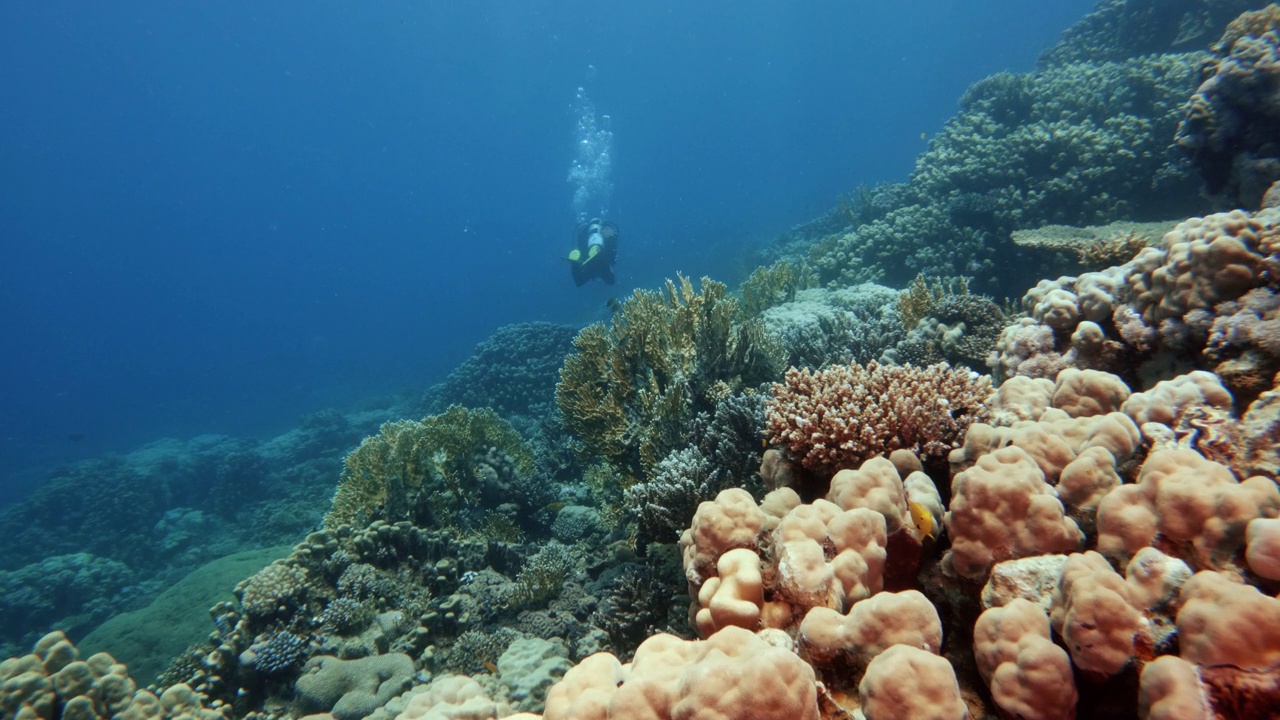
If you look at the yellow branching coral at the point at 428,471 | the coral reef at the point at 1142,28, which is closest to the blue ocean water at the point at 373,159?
the coral reef at the point at 1142,28

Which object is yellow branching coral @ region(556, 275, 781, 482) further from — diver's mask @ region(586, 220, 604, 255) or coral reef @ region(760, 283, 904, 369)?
diver's mask @ region(586, 220, 604, 255)

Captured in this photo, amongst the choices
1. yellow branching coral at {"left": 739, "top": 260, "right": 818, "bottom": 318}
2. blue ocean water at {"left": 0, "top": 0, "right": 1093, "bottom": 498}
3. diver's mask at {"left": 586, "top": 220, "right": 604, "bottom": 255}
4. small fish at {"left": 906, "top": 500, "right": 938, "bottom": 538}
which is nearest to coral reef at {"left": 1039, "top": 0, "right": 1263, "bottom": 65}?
yellow branching coral at {"left": 739, "top": 260, "right": 818, "bottom": 318}

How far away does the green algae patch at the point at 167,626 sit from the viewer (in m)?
8.38

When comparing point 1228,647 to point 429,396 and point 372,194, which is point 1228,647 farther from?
point 372,194

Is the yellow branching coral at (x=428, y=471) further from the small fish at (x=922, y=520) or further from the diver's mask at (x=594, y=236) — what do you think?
the diver's mask at (x=594, y=236)

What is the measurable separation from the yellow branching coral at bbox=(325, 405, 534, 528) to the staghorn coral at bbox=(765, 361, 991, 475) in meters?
5.63

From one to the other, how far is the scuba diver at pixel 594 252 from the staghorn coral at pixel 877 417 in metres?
16.4

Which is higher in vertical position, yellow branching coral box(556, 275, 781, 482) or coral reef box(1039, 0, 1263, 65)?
coral reef box(1039, 0, 1263, 65)

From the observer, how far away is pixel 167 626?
8875 mm

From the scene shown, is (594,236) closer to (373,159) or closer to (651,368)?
(651,368)

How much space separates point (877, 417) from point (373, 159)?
514ft

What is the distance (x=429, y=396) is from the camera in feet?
66.8

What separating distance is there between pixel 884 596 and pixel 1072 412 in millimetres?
2549

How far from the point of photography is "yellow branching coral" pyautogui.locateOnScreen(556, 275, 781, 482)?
662cm
